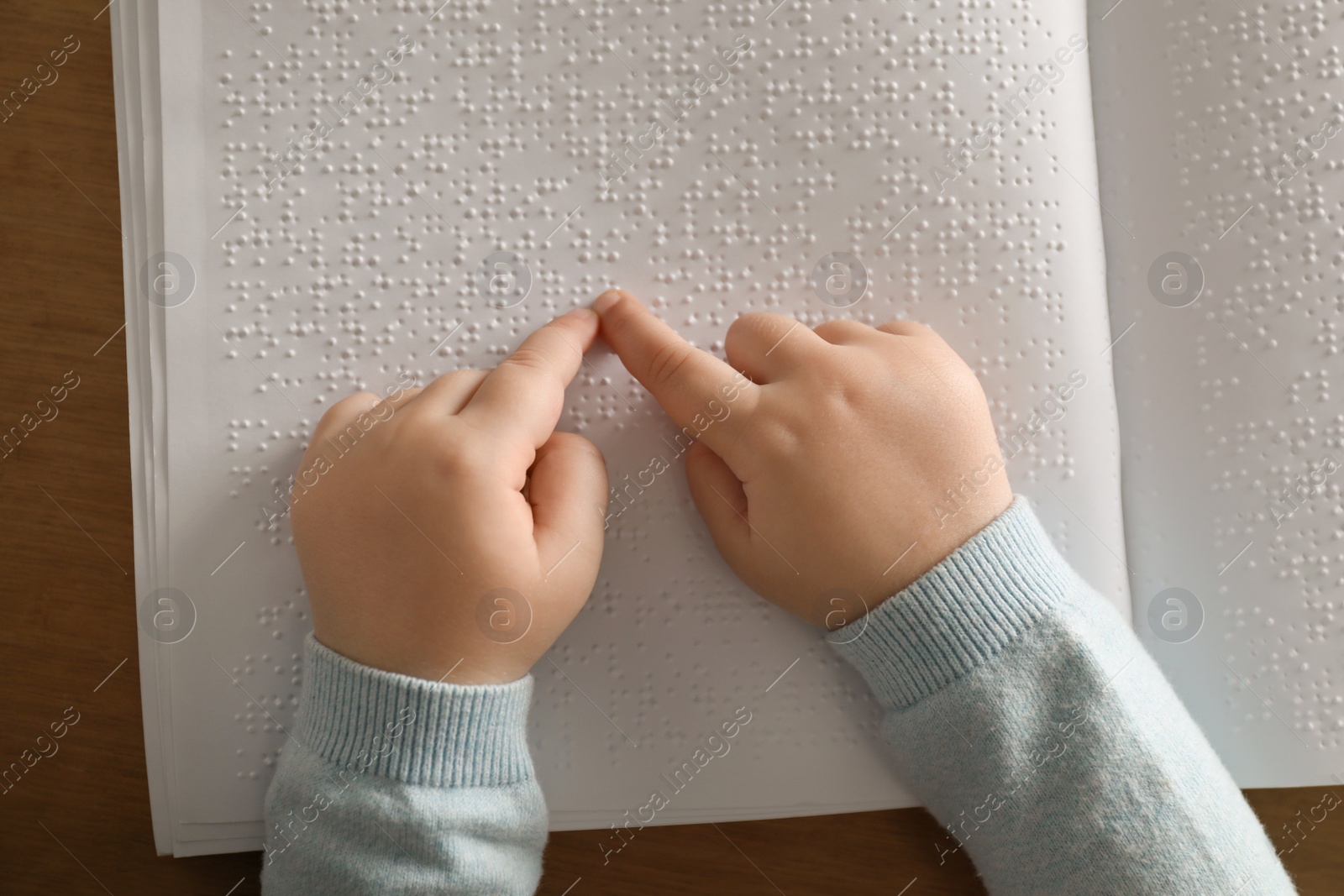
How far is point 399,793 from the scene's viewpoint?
42 cm

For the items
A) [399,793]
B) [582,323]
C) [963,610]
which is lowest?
[399,793]

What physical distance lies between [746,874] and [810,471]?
0.26 m

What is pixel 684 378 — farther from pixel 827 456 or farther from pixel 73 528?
pixel 73 528

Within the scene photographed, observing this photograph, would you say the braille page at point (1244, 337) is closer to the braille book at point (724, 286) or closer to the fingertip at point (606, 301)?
the braille book at point (724, 286)

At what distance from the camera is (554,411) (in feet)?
1.53

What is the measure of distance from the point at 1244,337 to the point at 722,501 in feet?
1.23

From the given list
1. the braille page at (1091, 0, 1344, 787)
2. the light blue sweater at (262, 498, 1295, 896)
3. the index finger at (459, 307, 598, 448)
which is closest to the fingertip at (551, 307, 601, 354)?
the index finger at (459, 307, 598, 448)

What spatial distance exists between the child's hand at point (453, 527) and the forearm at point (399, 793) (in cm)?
2

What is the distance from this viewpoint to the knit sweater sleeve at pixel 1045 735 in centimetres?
42

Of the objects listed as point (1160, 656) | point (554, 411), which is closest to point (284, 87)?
point (554, 411)

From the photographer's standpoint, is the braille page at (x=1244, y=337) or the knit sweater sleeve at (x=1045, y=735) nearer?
the knit sweater sleeve at (x=1045, y=735)

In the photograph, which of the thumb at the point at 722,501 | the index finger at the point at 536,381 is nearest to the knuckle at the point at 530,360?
the index finger at the point at 536,381

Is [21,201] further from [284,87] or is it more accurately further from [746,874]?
[746,874]

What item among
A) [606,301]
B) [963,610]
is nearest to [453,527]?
[606,301]
